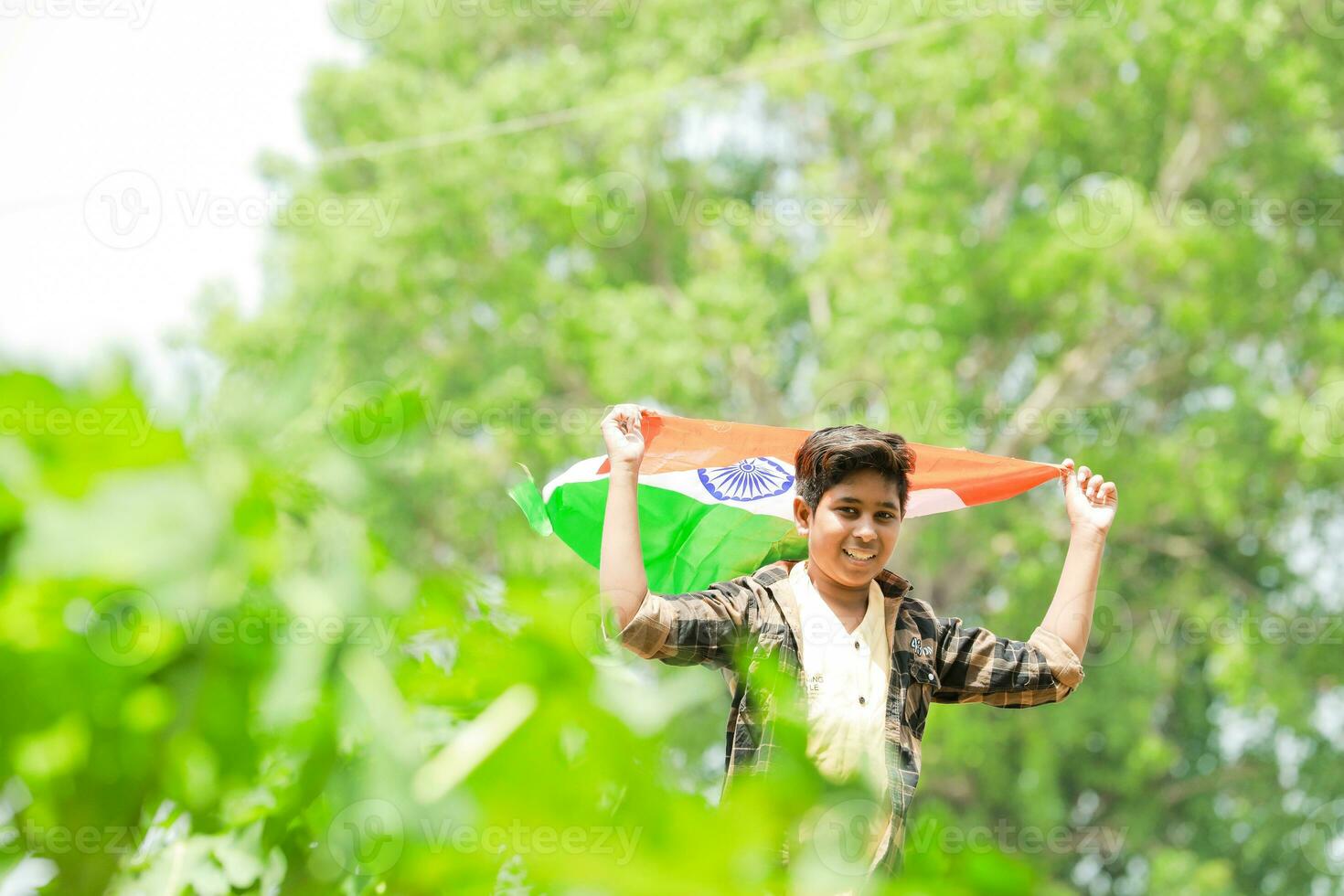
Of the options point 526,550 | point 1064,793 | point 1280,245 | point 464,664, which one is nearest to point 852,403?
point 526,550

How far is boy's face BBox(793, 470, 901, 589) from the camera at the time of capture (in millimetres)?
1802

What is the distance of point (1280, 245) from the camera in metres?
9.20

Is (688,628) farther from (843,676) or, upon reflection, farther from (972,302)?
(972,302)

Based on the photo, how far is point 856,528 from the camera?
1.81m

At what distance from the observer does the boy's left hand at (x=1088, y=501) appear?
1.98 meters

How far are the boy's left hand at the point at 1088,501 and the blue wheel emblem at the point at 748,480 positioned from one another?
2.00 ft

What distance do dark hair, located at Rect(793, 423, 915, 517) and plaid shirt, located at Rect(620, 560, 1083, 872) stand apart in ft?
0.40

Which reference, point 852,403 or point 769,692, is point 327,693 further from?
point 852,403

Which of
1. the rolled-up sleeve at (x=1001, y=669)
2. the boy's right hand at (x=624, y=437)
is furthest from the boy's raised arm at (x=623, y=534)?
the rolled-up sleeve at (x=1001, y=669)

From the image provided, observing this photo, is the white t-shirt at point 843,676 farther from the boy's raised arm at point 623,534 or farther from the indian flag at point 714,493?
the indian flag at point 714,493

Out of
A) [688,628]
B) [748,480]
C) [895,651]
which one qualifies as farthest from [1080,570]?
[748,480]

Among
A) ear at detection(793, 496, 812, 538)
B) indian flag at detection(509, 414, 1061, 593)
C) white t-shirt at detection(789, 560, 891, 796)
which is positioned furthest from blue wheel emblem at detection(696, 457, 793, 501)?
white t-shirt at detection(789, 560, 891, 796)

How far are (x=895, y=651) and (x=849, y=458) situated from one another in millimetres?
243

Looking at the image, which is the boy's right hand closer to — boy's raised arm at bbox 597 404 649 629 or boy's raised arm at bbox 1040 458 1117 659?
boy's raised arm at bbox 597 404 649 629
